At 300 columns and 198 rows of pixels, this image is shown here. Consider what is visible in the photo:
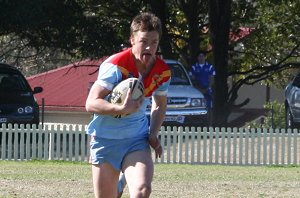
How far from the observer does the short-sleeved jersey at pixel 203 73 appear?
24500mm

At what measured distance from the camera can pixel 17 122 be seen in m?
22.6

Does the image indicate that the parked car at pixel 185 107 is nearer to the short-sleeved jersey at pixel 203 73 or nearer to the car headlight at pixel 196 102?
the car headlight at pixel 196 102

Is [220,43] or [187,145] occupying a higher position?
[220,43]

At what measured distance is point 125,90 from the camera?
276 inches

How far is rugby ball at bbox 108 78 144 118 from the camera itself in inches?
275

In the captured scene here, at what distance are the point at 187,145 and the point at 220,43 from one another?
12.6 meters

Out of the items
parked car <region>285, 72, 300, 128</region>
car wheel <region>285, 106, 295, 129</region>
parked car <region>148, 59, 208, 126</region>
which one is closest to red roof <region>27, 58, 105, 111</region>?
car wheel <region>285, 106, 295, 129</region>

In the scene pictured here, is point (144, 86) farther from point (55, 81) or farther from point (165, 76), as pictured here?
point (55, 81)

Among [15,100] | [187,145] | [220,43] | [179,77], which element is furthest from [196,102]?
[220,43]

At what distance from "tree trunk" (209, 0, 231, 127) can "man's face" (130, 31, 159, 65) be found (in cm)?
2445

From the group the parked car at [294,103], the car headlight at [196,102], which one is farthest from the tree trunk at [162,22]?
the car headlight at [196,102]

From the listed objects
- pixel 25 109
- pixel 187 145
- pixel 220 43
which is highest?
pixel 220 43

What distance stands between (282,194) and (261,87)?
163 feet

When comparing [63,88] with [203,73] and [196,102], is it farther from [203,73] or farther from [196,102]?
[196,102]
